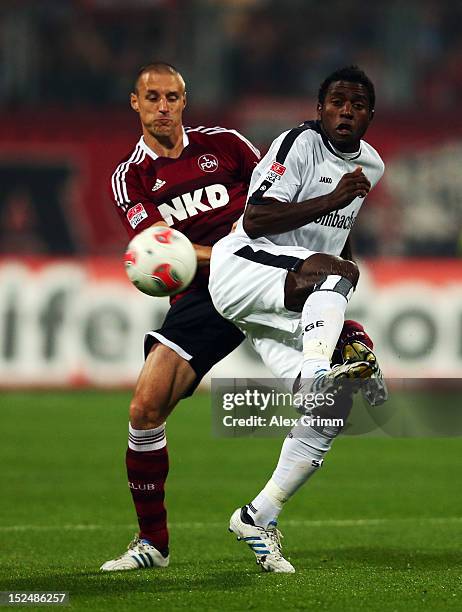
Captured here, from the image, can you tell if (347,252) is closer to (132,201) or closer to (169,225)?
(169,225)

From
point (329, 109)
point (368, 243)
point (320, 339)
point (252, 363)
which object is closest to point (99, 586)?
point (320, 339)

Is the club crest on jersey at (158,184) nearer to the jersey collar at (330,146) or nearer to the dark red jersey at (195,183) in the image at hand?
the dark red jersey at (195,183)

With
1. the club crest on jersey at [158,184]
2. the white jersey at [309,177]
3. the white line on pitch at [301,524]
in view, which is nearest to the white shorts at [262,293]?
the white jersey at [309,177]

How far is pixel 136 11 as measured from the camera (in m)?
18.9

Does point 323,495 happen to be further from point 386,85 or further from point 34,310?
point 386,85

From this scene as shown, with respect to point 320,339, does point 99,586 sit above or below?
below

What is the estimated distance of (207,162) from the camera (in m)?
6.21

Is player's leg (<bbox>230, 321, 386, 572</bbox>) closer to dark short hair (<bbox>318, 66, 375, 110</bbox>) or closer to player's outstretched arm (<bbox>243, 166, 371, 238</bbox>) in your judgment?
player's outstretched arm (<bbox>243, 166, 371, 238</bbox>)

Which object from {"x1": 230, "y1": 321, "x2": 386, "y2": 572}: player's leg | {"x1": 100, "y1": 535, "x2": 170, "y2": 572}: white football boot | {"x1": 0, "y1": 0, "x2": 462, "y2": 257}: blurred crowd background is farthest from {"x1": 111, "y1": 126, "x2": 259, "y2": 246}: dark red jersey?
{"x1": 0, "y1": 0, "x2": 462, "y2": 257}: blurred crowd background

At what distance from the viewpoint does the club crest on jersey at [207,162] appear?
620 cm

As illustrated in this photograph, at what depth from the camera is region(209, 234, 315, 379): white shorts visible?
5.44m

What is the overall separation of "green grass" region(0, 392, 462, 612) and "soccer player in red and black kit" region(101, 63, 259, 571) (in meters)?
0.42

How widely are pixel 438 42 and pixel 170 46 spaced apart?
4.06 meters

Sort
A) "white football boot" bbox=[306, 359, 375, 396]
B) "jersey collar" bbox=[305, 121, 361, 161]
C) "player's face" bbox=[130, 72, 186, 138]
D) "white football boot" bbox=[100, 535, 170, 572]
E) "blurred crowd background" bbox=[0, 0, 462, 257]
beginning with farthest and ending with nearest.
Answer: "blurred crowd background" bbox=[0, 0, 462, 257], "player's face" bbox=[130, 72, 186, 138], "white football boot" bbox=[100, 535, 170, 572], "jersey collar" bbox=[305, 121, 361, 161], "white football boot" bbox=[306, 359, 375, 396]
